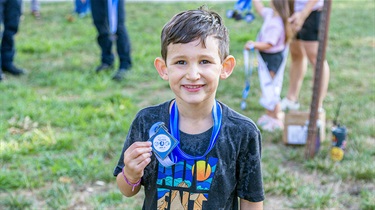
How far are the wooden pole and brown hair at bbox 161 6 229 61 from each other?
2.23 metres

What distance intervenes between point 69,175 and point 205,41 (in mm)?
2345

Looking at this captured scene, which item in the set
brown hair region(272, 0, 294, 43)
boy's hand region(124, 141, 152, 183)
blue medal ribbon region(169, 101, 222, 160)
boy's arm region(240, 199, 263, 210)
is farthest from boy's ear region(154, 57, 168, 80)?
brown hair region(272, 0, 294, 43)

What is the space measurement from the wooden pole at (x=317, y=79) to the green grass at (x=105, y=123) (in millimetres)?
108

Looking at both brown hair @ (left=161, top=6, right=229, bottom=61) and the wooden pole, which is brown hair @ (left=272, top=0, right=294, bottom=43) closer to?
the wooden pole

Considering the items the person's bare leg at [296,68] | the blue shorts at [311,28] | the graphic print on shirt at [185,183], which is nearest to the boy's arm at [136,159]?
the graphic print on shirt at [185,183]

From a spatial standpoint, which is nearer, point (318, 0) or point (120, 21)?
point (318, 0)

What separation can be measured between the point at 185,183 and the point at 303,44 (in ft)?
11.1

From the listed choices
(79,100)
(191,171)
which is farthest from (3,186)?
(191,171)

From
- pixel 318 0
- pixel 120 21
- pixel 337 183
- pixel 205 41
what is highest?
pixel 205 41

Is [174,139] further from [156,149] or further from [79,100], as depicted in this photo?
[79,100]

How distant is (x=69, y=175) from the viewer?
12.7 feet

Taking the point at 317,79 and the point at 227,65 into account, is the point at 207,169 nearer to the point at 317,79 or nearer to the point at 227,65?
the point at 227,65

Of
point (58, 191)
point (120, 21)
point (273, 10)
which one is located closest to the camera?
point (58, 191)

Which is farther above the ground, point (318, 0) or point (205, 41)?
point (205, 41)
